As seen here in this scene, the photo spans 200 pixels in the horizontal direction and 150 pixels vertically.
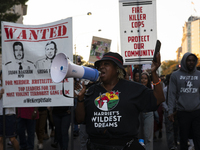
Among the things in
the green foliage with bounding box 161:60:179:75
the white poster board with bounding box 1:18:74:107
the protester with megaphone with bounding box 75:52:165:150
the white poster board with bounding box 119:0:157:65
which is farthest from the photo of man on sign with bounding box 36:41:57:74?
the green foliage with bounding box 161:60:179:75

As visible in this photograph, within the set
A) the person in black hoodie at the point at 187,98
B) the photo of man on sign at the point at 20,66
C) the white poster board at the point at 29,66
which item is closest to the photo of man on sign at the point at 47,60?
the white poster board at the point at 29,66

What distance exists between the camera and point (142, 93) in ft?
9.89

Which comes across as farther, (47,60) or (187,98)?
(47,60)

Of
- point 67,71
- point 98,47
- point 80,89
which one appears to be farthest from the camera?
A: point 98,47

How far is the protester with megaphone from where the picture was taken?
2902 millimetres

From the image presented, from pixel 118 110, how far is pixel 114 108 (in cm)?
5

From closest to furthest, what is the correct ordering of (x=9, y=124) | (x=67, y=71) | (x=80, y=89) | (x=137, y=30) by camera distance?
(x=67, y=71) < (x=80, y=89) < (x=137, y=30) < (x=9, y=124)

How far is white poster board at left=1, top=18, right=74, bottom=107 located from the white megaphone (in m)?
2.77

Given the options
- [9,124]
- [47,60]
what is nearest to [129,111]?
[47,60]

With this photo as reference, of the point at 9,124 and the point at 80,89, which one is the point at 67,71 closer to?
the point at 80,89

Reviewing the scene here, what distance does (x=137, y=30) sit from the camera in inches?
200

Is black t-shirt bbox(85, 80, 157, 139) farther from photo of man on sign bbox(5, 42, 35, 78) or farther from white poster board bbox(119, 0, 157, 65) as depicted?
photo of man on sign bbox(5, 42, 35, 78)

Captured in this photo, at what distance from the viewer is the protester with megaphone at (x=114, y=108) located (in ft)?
9.52

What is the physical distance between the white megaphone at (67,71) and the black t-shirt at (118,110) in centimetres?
23
